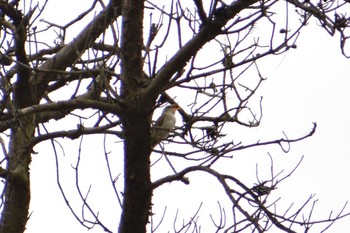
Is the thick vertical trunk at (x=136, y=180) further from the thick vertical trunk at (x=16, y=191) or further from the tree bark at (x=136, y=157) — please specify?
the thick vertical trunk at (x=16, y=191)

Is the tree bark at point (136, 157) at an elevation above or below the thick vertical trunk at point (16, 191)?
below

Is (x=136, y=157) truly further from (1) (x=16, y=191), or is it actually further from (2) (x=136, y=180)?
(1) (x=16, y=191)

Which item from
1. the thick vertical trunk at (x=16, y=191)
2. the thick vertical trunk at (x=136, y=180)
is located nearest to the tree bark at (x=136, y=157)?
the thick vertical trunk at (x=136, y=180)

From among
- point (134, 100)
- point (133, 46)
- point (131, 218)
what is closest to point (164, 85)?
point (134, 100)

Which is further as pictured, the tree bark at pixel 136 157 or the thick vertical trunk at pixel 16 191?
the thick vertical trunk at pixel 16 191

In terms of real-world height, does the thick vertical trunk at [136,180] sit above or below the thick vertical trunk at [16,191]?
below

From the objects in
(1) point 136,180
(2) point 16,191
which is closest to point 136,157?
(1) point 136,180

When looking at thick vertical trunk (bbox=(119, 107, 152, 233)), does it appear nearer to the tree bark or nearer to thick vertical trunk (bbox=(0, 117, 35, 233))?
the tree bark

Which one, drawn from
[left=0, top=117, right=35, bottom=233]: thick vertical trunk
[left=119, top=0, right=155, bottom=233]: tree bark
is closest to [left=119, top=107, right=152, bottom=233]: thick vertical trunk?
[left=119, top=0, right=155, bottom=233]: tree bark

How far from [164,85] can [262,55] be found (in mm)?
756

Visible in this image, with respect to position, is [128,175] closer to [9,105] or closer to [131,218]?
[131,218]

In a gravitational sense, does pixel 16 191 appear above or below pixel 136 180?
above

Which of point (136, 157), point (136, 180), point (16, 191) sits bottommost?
point (136, 180)

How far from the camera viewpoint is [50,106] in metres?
4.83
